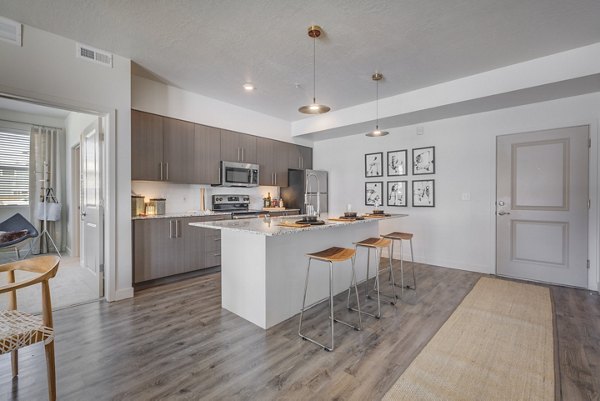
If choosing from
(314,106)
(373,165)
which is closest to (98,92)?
(314,106)

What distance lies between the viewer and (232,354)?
2.07 meters

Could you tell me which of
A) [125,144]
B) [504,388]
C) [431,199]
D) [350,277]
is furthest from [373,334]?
[125,144]

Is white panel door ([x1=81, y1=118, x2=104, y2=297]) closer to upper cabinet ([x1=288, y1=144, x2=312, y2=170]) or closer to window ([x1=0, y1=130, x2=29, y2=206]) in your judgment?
window ([x1=0, y1=130, x2=29, y2=206])

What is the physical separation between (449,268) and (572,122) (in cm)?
255

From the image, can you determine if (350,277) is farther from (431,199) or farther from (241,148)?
(241,148)

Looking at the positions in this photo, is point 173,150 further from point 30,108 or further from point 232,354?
→ point 30,108

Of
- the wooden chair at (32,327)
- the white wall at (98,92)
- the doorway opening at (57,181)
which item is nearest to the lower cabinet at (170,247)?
the white wall at (98,92)

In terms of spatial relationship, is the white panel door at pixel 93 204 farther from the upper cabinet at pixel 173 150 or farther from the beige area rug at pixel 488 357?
the beige area rug at pixel 488 357

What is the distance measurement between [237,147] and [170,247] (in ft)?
6.73

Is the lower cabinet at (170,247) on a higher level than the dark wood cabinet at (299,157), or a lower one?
lower

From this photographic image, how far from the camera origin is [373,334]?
2383mm

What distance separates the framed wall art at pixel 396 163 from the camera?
197 inches

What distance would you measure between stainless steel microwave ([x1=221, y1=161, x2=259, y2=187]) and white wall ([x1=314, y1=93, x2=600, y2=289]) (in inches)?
97.9

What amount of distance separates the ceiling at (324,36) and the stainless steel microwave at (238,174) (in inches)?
55.7
